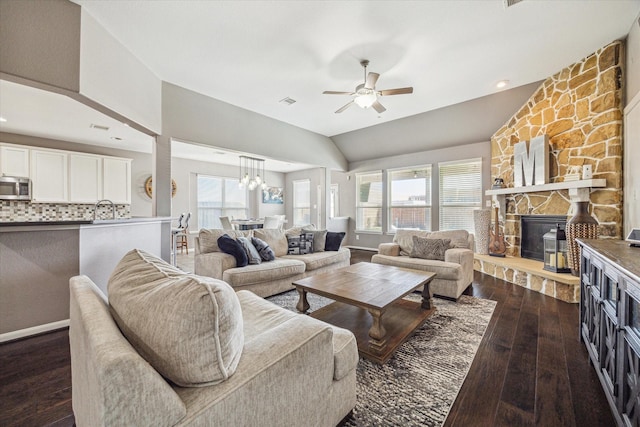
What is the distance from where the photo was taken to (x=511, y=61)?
329 centimetres

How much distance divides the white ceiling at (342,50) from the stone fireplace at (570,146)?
0.28 metres

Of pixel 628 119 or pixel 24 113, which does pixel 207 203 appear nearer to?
pixel 24 113

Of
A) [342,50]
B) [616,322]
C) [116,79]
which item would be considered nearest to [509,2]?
[342,50]


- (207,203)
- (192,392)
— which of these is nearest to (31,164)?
(207,203)

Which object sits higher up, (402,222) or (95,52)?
(95,52)

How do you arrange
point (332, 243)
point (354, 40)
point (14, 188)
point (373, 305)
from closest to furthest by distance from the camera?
point (373, 305), point (354, 40), point (332, 243), point (14, 188)

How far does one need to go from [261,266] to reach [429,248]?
7.63 feet

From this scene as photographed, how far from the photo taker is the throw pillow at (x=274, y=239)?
4047 millimetres

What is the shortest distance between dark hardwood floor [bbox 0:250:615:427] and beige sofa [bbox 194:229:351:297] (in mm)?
1407

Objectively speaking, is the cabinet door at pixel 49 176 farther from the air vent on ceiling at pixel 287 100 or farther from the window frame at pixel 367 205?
the window frame at pixel 367 205

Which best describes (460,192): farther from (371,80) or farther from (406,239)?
(371,80)

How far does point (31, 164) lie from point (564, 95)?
894 centimetres

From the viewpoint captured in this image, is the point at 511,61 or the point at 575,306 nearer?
Answer: the point at 575,306

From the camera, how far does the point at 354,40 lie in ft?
9.29
